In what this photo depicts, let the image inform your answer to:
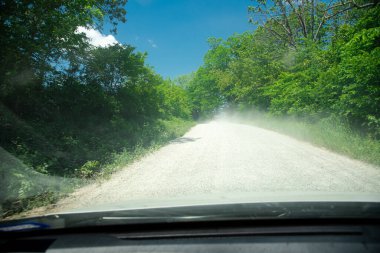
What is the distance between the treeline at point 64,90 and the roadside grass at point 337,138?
8.34 m

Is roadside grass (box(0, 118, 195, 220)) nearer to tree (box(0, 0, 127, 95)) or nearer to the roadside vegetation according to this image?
tree (box(0, 0, 127, 95))

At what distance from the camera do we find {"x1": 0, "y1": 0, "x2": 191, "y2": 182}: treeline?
27.8 feet

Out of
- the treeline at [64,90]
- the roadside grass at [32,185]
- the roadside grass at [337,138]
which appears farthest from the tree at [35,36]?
the roadside grass at [337,138]

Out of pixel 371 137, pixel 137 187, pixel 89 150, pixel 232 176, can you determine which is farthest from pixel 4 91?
pixel 371 137

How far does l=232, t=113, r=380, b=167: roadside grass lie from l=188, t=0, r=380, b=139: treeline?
40 cm

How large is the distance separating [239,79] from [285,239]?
3801 cm

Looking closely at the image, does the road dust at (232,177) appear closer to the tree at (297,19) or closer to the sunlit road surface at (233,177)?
the sunlit road surface at (233,177)

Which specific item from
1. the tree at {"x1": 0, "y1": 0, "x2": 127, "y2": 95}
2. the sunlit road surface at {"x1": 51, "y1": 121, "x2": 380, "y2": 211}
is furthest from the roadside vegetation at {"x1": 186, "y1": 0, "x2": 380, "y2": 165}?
the tree at {"x1": 0, "y1": 0, "x2": 127, "y2": 95}

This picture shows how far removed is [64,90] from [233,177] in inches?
361

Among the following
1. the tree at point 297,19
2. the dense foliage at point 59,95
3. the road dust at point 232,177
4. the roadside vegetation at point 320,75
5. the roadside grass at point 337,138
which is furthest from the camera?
the tree at point 297,19

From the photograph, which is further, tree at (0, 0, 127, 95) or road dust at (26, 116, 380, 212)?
tree at (0, 0, 127, 95)

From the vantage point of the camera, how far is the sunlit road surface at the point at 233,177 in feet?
18.6

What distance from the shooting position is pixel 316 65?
1728 cm

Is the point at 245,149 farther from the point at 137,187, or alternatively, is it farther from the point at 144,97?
the point at 144,97
